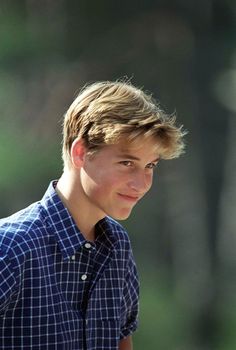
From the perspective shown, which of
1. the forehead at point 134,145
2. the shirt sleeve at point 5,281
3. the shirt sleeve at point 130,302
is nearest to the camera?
the shirt sleeve at point 5,281

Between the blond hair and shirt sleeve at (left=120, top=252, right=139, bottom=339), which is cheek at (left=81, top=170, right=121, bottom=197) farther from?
shirt sleeve at (left=120, top=252, right=139, bottom=339)

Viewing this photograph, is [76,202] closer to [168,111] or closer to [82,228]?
[82,228]

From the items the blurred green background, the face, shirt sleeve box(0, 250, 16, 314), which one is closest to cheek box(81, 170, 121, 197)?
the face

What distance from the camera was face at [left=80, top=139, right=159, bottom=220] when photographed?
4.90ft

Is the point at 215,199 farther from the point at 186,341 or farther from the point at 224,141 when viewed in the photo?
the point at 186,341

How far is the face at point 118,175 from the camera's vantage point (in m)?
1.49

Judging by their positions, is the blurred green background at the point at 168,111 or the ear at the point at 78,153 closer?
the ear at the point at 78,153

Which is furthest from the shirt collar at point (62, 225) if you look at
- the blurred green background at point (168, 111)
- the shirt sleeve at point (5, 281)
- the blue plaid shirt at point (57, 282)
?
the blurred green background at point (168, 111)

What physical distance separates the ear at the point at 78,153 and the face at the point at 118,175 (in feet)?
0.06

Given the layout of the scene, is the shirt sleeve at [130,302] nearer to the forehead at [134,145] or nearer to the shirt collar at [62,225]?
the shirt collar at [62,225]

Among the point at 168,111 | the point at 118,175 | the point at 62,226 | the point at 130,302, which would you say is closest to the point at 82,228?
the point at 62,226

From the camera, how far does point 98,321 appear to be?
1573mm

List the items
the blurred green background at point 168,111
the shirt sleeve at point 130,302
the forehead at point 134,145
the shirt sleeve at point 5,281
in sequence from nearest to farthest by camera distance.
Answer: the shirt sleeve at point 5,281
the forehead at point 134,145
the shirt sleeve at point 130,302
the blurred green background at point 168,111

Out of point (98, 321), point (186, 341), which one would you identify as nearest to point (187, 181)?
point (186, 341)
